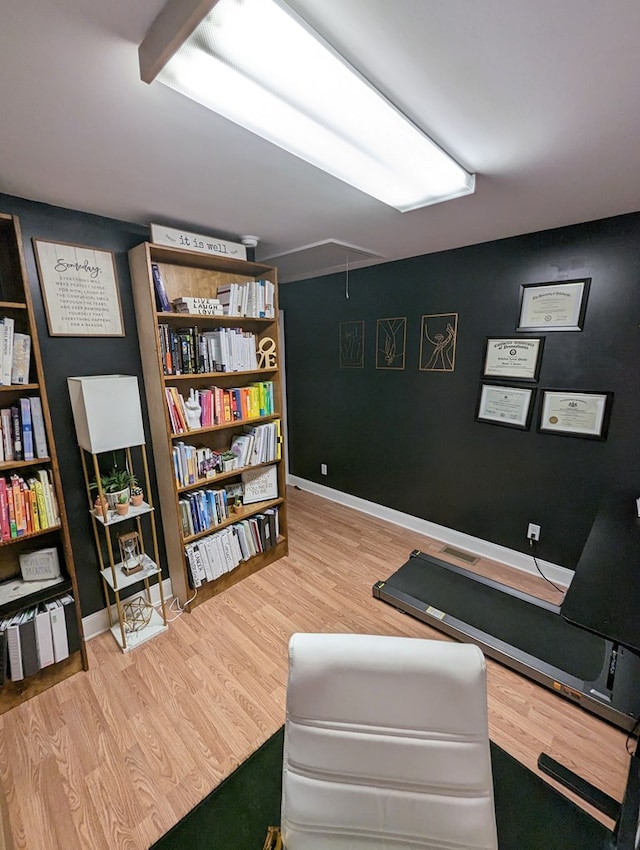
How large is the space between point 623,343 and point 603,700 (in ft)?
6.24

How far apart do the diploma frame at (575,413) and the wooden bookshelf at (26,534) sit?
2918 millimetres

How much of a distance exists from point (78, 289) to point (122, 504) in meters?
1.16

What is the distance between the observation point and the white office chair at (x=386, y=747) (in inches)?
31.8

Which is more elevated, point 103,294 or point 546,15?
point 546,15

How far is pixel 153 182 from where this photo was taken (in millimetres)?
1489

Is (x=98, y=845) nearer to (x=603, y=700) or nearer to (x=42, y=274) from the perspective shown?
(x=603, y=700)

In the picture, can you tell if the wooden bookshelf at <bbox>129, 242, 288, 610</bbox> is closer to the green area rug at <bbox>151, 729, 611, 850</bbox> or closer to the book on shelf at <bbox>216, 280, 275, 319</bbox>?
the book on shelf at <bbox>216, 280, 275, 319</bbox>

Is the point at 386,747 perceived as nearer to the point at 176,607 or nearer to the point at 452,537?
the point at 176,607

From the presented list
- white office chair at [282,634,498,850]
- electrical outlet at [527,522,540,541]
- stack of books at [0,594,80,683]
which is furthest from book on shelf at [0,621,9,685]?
electrical outlet at [527,522,540,541]

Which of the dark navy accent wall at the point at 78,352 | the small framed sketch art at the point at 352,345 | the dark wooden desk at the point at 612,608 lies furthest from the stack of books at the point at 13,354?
the small framed sketch art at the point at 352,345

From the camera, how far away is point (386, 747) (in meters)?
0.84

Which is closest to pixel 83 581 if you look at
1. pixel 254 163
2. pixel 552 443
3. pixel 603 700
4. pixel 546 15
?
pixel 254 163

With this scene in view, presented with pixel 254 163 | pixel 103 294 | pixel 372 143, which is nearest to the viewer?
pixel 372 143

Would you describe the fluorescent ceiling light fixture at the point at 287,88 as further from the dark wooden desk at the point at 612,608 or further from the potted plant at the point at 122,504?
the potted plant at the point at 122,504
